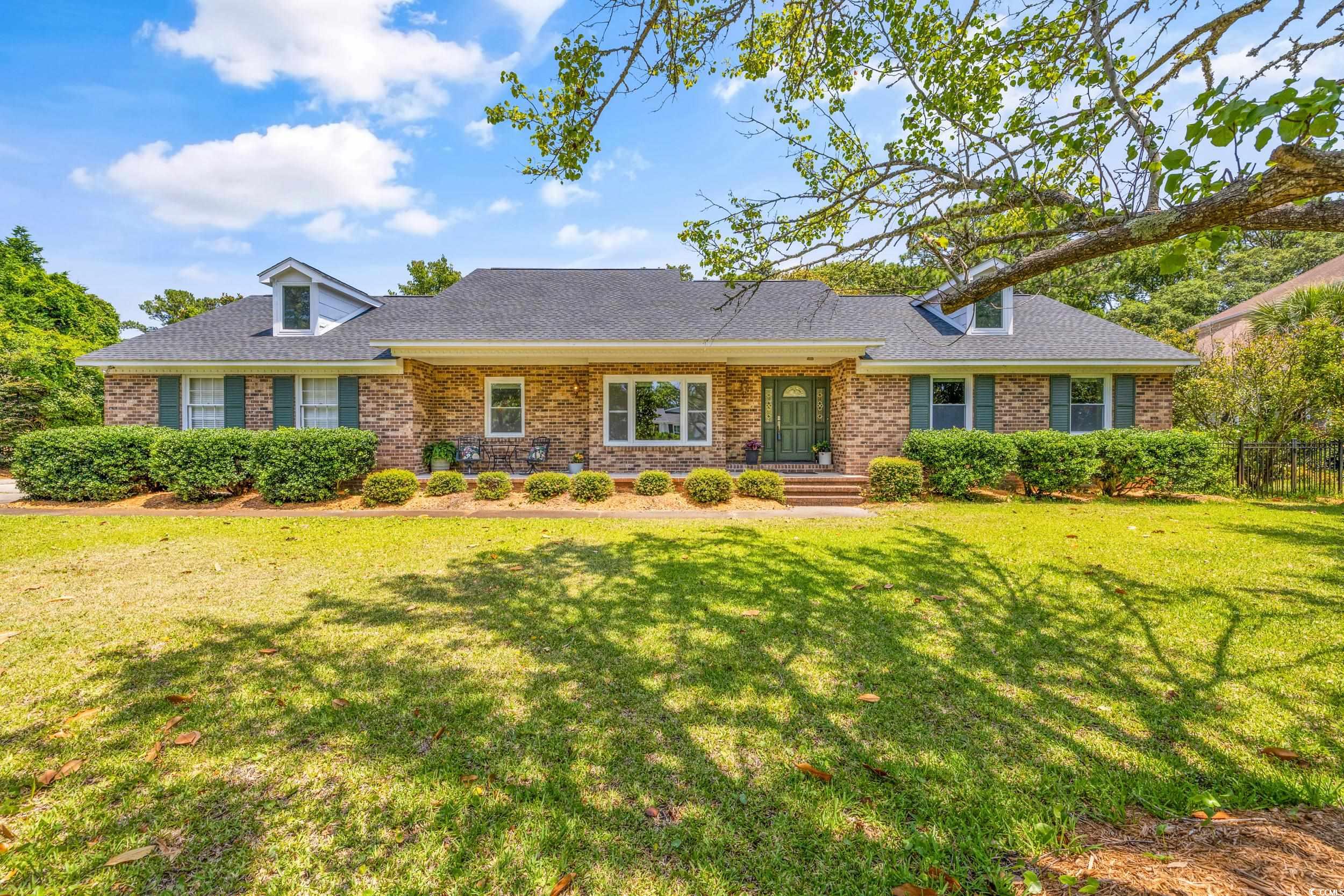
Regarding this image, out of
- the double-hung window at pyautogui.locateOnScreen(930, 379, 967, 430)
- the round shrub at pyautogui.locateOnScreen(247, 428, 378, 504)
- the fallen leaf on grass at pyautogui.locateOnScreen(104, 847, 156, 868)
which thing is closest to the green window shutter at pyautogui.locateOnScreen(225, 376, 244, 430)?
Answer: the round shrub at pyautogui.locateOnScreen(247, 428, 378, 504)

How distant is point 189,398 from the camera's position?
497 inches

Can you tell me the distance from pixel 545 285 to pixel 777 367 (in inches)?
287

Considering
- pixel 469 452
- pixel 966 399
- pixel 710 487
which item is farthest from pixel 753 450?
pixel 469 452

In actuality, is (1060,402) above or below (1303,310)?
below

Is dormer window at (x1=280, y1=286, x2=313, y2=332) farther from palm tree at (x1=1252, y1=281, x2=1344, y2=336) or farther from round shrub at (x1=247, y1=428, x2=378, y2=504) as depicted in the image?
palm tree at (x1=1252, y1=281, x2=1344, y2=336)

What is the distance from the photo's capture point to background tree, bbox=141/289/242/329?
3475 cm

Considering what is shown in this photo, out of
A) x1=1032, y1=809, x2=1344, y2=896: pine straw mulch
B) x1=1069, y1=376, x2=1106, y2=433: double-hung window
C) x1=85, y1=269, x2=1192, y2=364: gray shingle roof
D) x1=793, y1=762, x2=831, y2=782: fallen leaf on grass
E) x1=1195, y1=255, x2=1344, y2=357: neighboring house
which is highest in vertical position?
x1=1195, y1=255, x2=1344, y2=357: neighboring house

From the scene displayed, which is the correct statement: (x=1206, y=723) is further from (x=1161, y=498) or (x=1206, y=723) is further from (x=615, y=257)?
(x=615, y=257)

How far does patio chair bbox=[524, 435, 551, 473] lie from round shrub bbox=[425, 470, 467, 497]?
2.19 metres

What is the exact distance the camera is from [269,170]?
11938 millimetres

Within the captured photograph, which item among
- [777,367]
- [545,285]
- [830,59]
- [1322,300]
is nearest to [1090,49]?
[830,59]

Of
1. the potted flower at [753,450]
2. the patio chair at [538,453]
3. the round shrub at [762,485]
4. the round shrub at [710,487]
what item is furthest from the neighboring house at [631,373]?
the round shrub at [710,487]

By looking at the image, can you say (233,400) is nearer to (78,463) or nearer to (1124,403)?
(78,463)

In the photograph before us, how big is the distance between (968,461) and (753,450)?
4989 millimetres
